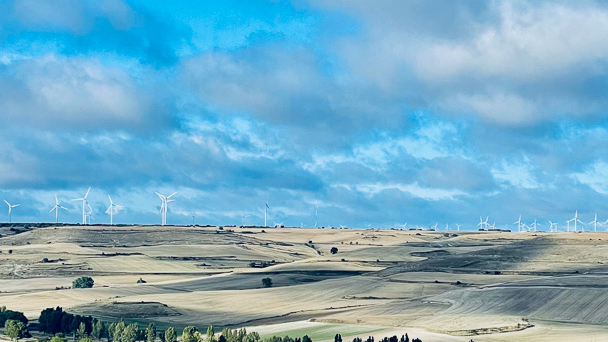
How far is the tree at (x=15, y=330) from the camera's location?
5689 inches

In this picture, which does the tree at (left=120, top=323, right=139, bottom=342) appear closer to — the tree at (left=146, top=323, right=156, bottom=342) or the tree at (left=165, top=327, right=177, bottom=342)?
the tree at (left=146, top=323, right=156, bottom=342)

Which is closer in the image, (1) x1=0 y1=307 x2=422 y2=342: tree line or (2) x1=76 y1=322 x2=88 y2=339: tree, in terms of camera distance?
(1) x1=0 y1=307 x2=422 y2=342: tree line

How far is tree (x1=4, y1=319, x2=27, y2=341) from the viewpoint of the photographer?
144m

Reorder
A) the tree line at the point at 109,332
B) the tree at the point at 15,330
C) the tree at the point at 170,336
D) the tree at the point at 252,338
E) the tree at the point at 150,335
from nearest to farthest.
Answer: the tree at the point at 252,338
the tree line at the point at 109,332
the tree at the point at 150,335
the tree at the point at 170,336
the tree at the point at 15,330

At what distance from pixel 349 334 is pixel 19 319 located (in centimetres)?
5691

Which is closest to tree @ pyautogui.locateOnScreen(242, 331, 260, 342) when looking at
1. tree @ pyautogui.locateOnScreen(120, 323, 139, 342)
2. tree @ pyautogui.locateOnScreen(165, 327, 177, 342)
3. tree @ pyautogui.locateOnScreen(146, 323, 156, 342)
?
tree @ pyautogui.locateOnScreen(165, 327, 177, 342)

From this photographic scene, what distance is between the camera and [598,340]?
426 ft

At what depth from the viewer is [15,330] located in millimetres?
144875

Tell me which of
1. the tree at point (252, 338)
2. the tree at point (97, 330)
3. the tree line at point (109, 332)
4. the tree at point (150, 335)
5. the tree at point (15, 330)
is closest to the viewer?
the tree at point (252, 338)

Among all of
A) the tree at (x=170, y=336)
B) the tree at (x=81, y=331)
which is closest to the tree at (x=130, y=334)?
the tree at (x=170, y=336)

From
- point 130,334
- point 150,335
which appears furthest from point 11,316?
point 150,335

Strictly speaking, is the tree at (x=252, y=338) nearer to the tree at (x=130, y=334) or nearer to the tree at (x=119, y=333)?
the tree at (x=130, y=334)

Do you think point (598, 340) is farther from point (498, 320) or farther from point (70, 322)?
point (70, 322)

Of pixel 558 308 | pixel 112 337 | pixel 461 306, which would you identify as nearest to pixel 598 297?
pixel 558 308
